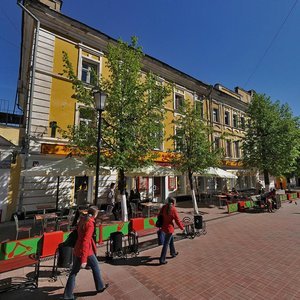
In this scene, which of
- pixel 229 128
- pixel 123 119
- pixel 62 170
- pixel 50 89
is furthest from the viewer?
pixel 229 128

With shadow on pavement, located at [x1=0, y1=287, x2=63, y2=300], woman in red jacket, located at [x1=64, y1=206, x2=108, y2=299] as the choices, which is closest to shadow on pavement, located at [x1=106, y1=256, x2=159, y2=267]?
woman in red jacket, located at [x1=64, y1=206, x2=108, y2=299]

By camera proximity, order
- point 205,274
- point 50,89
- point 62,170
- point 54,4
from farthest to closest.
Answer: point 54,4, point 50,89, point 62,170, point 205,274

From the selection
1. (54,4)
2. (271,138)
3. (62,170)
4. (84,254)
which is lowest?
(84,254)

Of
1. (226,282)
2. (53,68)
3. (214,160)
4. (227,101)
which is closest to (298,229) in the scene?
(214,160)

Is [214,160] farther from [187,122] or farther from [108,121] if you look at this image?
[108,121]

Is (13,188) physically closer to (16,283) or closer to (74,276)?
(16,283)

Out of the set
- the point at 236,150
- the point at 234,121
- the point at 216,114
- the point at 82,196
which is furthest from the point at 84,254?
the point at 234,121

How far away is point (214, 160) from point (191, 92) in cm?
1045

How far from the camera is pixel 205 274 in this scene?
5004mm

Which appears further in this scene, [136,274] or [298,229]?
[298,229]

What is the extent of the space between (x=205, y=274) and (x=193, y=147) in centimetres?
847

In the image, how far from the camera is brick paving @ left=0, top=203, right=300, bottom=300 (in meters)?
4.17

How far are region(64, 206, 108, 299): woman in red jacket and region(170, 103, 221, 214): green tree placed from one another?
29.2ft

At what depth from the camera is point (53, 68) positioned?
1258cm
